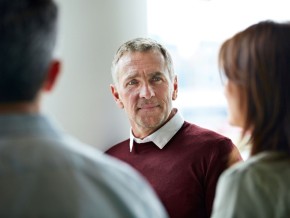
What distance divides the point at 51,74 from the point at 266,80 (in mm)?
487

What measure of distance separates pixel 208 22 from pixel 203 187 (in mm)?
1009

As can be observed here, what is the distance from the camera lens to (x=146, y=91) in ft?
6.31

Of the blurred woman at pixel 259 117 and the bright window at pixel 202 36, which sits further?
the bright window at pixel 202 36

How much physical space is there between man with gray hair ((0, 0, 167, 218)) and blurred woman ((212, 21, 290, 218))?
0.25m

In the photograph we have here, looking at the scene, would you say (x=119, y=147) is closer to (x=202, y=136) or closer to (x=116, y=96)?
(x=116, y=96)

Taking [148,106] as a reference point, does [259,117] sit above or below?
above

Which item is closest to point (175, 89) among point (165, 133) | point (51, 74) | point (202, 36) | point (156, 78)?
point (156, 78)

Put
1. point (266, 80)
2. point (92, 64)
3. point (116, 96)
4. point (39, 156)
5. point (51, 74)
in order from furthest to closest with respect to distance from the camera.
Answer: point (116, 96) → point (92, 64) → point (266, 80) → point (51, 74) → point (39, 156)

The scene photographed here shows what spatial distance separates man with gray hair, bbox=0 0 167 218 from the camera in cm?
72

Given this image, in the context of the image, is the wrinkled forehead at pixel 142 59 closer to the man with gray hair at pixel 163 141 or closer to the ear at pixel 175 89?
the man with gray hair at pixel 163 141

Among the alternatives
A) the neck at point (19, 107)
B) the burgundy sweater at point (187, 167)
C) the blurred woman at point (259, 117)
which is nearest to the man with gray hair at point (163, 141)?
the burgundy sweater at point (187, 167)

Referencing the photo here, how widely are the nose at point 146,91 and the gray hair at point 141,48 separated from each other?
129 mm

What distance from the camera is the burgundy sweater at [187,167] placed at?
5.67ft

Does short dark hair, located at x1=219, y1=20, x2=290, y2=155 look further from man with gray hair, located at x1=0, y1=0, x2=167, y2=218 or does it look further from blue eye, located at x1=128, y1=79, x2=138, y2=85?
blue eye, located at x1=128, y1=79, x2=138, y2=85
